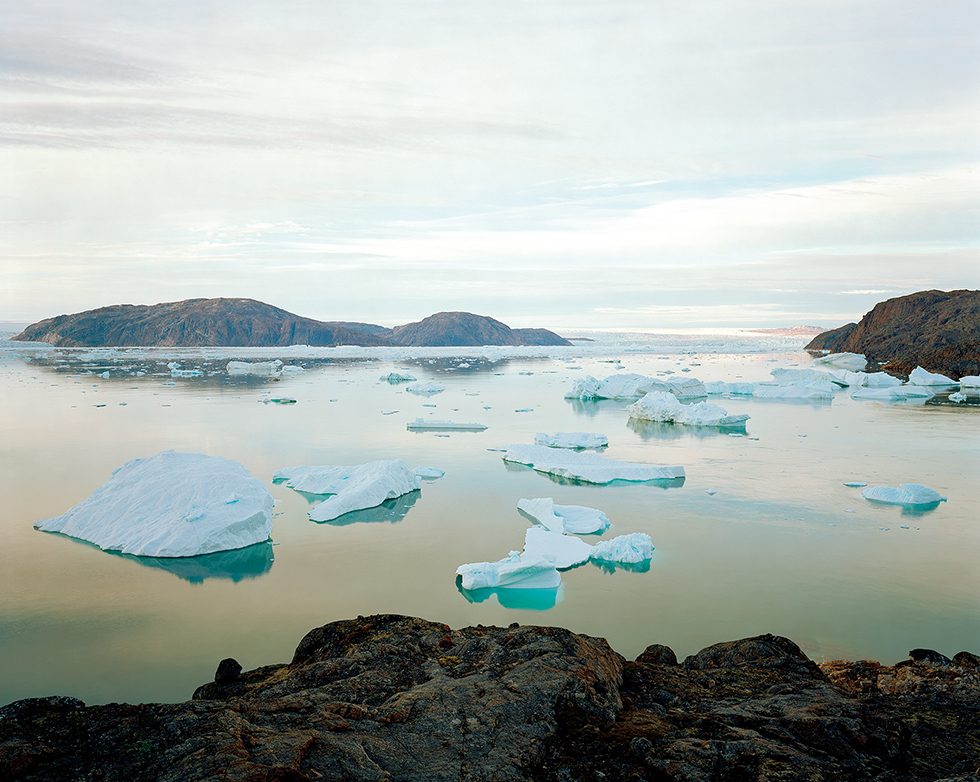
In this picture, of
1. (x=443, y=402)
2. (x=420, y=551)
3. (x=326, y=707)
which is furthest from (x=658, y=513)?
(x=443, y=402)

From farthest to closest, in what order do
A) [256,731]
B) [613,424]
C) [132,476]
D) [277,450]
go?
[613,424] → [277,450] → [132,476] → [256,731]

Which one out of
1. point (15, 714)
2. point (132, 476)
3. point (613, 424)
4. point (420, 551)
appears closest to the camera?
point (15, 714)

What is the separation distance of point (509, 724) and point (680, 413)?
668 inches

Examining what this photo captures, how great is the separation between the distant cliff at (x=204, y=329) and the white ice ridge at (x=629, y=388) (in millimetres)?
90728

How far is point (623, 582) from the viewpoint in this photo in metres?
7.38

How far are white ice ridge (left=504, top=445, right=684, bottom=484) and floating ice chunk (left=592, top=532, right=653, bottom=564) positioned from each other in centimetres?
398

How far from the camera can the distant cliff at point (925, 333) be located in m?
39.2

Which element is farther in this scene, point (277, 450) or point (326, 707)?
point (277, 450)

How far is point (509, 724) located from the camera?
3215 mm

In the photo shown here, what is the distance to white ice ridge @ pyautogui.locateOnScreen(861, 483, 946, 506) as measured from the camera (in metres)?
10.4

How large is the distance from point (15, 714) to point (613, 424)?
1734 cm

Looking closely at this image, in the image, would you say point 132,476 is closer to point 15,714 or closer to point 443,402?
point 15,714

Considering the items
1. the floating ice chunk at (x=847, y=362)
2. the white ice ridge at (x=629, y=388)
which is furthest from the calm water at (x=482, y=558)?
the floating ice chunk at (x=847, y=362)

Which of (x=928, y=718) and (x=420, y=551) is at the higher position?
(x=928, y=718)
